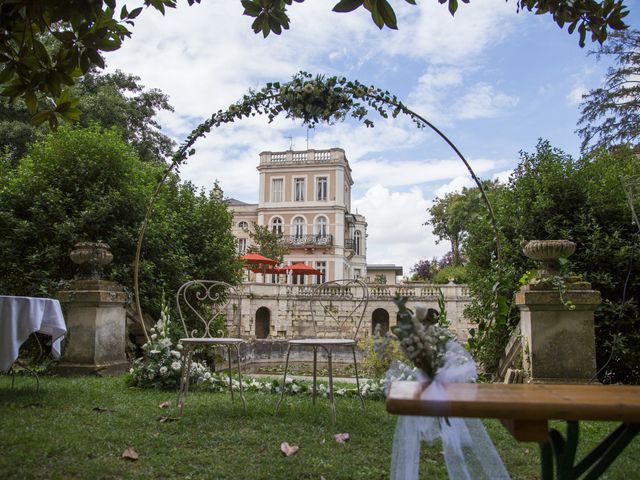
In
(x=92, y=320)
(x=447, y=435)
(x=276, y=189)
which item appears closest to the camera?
(x=447, y=435)

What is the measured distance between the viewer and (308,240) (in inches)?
1275

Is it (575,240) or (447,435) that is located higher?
(575,240)

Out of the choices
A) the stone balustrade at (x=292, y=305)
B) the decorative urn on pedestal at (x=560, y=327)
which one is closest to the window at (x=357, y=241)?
the stone balustrade at (x=292, y=305)

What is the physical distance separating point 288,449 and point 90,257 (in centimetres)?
413

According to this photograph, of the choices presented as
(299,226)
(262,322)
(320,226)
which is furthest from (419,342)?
(299,226)

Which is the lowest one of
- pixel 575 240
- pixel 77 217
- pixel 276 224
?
pixel 575 240

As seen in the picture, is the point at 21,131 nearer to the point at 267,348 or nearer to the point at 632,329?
the point at 267,348

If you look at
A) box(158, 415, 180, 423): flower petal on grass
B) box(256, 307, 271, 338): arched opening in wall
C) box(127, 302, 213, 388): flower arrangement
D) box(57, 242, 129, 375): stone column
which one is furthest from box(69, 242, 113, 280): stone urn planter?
box(256, 307, 271, 338): arched opening in wall

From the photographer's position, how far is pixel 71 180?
7.24 metres

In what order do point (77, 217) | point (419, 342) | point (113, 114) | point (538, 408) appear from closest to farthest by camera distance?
point (538, 408) < point (419, 342) < point (77, 217) < point (113, 114)

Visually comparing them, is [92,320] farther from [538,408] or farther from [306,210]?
[306,210]

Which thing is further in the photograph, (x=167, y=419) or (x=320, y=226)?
(x=320, y=226)

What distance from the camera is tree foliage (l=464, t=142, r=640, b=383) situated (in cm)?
501

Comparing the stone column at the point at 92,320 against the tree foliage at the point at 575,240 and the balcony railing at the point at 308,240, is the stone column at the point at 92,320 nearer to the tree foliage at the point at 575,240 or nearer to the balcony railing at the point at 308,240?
the tree foliage at the point at 575,240
